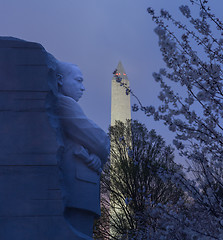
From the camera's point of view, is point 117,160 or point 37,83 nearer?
point 37,83

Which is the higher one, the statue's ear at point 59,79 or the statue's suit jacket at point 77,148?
the statue's ear at point 59,79

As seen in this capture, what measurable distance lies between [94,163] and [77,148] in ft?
0.94

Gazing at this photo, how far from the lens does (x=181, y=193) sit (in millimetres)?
14078

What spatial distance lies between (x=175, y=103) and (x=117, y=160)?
969cm

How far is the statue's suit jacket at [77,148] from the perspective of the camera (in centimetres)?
364

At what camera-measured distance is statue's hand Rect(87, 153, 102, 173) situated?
12.5 ft

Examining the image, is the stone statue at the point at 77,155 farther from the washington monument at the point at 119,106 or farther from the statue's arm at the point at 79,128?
the washington monument at the point at 119,106

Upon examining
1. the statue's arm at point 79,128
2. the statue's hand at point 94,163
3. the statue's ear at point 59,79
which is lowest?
the statue's hand at point 94,163

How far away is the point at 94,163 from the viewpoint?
12.6 ft

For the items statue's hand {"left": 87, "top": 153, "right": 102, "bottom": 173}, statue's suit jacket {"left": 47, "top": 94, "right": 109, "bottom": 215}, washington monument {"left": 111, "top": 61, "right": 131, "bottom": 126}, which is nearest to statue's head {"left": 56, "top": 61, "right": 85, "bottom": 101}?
statue's suit jacket {"left": 47, "top": 94, "right": 109, "bottom": 215}

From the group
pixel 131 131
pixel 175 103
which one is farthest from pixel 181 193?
pixel 175 103

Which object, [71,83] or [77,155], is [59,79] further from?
[77,155]

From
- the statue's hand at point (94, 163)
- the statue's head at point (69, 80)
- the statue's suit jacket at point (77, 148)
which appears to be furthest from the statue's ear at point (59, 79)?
the statue's hand at point (94, 163)

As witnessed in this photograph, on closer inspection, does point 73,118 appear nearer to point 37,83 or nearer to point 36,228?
point 37,83
